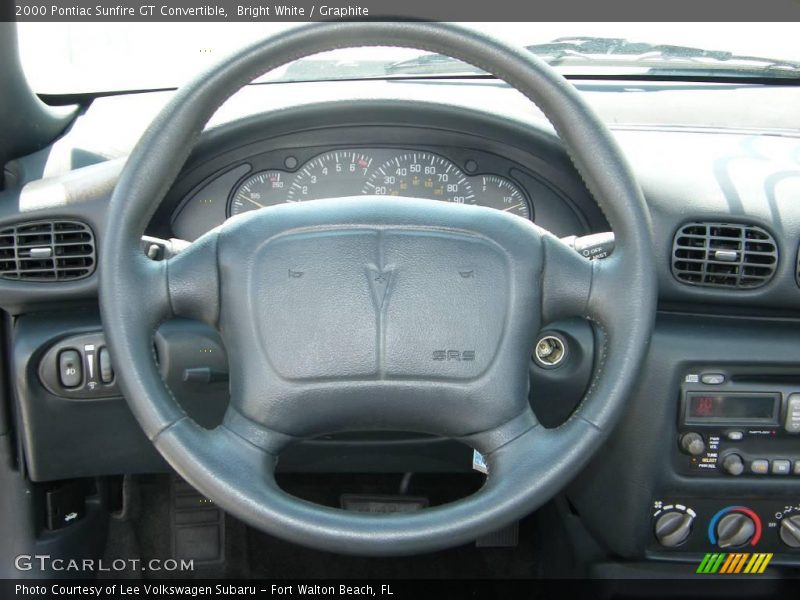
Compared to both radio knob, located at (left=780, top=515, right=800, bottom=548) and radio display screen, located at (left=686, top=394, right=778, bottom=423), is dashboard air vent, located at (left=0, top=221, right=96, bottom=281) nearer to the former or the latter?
radio display screen, located at (left=686, top=394, right=778, bottom=423)

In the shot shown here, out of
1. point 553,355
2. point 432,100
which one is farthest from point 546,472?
point 432,100

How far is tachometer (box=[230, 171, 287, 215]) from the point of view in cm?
185

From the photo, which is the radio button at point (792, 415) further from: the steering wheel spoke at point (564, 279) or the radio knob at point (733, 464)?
the steering wheel spoke at point (564, 279)

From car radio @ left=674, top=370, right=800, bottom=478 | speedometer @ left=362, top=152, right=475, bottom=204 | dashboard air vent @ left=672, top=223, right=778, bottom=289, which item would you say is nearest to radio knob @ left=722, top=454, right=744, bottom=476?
car radio @ left=674, top=370, right=800, bottom=478

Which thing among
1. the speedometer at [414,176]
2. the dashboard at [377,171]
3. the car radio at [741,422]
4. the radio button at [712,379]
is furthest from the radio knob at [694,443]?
the speedometer at [414,176]

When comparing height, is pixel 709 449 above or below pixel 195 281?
below

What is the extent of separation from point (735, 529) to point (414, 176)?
0.94 meters

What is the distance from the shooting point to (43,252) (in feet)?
5.34

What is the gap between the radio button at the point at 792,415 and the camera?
1669 millimetres

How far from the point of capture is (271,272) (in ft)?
4.35

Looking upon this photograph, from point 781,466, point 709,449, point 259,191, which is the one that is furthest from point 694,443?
point 259,191

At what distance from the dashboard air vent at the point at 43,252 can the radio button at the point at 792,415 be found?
129 centimetres

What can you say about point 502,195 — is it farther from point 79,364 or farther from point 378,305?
point 79,364

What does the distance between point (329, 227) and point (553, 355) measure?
533mm
